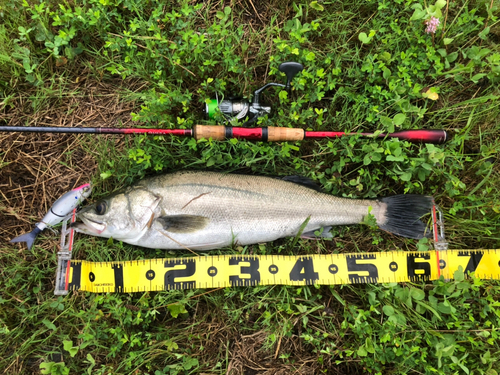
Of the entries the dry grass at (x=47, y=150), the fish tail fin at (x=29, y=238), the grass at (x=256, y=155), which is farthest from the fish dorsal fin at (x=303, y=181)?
the fish tail fin at (x=29, y=238)

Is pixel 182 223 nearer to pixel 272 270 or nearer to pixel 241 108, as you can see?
pixel 272 270

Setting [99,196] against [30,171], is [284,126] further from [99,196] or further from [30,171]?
[30,171]

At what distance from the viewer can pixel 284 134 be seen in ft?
9.63

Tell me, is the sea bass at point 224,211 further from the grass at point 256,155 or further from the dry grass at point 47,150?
the dry grass at point 47,150

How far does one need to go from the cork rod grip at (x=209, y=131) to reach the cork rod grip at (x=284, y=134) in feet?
1.45

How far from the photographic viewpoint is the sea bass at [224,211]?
2.88 metres

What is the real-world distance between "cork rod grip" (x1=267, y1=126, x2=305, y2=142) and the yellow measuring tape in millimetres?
1164

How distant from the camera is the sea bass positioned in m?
2.88

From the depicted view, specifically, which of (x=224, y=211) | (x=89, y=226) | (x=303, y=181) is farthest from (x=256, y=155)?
(x=89, y=226)

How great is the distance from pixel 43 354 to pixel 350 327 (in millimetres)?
3039

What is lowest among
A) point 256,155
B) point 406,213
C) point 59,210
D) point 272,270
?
point 272,270

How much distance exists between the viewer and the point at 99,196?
3244 millimetres

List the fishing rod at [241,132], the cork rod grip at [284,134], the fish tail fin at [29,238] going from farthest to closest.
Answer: the fish tail fin at [29,238]
the cork rod grip at [284,134]
the fishing rod at [241,132]

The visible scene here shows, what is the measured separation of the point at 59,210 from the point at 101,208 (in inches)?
23.0
